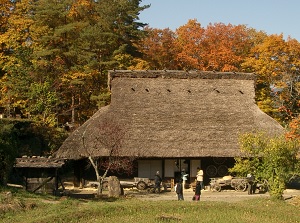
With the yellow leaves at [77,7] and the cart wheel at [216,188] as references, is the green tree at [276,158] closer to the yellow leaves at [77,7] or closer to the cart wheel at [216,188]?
the cart wheel at [216,188]

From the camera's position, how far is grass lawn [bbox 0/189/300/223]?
1623 cm

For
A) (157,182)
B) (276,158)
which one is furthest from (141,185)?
(276,158)

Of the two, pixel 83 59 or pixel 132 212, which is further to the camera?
pixel 83 59

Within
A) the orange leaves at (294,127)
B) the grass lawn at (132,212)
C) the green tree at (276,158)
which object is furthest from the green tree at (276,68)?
the orange leaves at (294,127)

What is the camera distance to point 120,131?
2927cm

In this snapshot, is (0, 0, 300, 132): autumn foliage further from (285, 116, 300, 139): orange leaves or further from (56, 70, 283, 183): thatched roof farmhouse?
(285, 116, 300, 139): orange leaves

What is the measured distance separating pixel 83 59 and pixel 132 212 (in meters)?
24.6

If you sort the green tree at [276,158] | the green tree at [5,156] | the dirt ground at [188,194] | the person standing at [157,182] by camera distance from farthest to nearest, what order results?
the person standing at [157,182]
the dirt ground at [188,194]
the green tree at [276,158]
the green tree at [5,156]

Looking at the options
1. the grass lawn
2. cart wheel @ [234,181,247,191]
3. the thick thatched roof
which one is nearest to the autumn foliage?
the thick thatched roof

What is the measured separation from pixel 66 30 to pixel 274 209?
87.3 feet

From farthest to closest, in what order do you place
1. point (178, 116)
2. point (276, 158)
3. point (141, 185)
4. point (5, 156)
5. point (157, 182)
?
point (178, 116), point (141, 185), point (157, 182), point (276, 158), point (5, 156)

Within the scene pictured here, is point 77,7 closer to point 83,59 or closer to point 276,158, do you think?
point 83,59

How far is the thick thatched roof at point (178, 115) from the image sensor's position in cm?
2933

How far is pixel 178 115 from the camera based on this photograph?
32188mm
